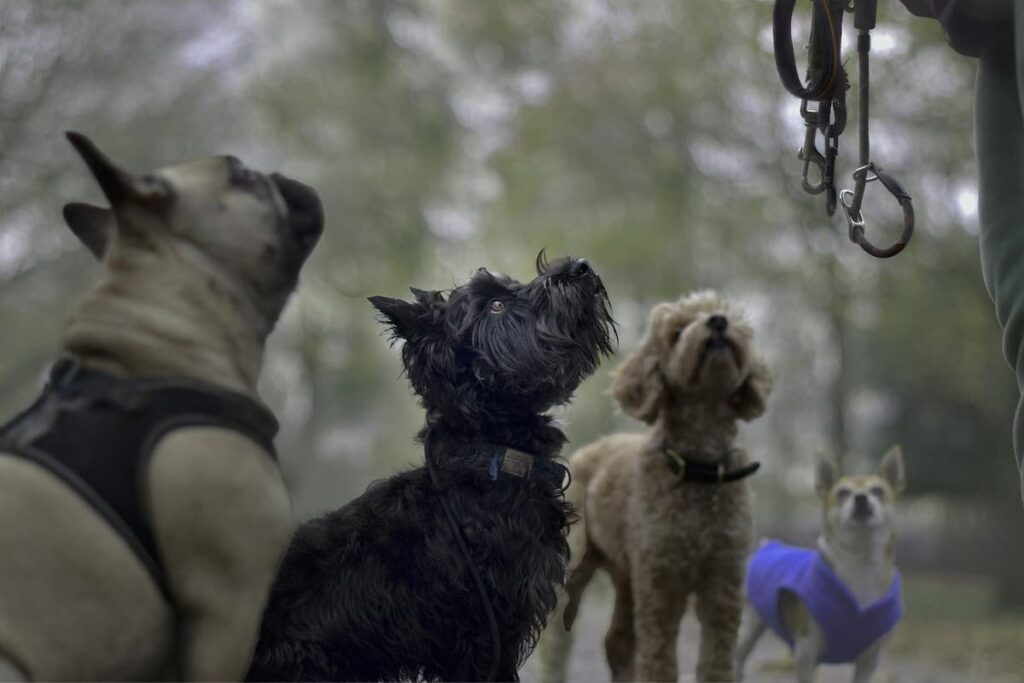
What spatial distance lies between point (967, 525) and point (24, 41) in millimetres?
16144

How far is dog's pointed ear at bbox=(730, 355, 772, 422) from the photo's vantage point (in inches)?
209

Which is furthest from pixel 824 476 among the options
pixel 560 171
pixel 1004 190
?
pixel 560 171

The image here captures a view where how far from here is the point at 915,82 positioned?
1209 cm

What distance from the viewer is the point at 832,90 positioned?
133 inches

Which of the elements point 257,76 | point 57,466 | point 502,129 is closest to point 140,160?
point 257,76

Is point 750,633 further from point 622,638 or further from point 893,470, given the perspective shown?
point 893,470

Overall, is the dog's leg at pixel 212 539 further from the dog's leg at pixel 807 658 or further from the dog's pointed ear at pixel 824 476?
the dog's pointed ear at pixel 824 476

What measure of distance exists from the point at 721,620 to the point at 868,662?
3.81 ft

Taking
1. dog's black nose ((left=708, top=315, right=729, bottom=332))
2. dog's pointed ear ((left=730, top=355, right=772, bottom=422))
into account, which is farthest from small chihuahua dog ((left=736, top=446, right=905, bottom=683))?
dog's black nose ((left=708, top=315, right=729, bottom=332))

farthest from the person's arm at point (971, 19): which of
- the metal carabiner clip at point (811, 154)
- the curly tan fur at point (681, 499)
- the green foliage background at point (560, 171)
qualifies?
the green foliage background at point (560, 171)

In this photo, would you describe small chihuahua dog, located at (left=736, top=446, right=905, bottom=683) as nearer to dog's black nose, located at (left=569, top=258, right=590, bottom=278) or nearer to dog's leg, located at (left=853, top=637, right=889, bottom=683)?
dog's leg, located at (left=853, top=637, right=889, bottom=683)

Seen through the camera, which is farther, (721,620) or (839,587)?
(839,587)

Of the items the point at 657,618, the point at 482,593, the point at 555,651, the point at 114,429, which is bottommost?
the point at 555,651

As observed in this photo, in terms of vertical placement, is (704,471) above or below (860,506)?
above
